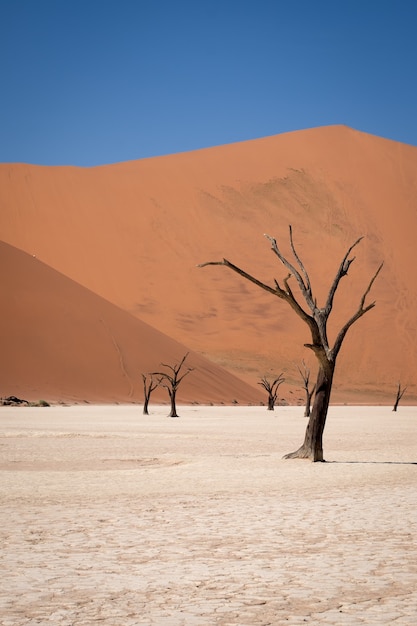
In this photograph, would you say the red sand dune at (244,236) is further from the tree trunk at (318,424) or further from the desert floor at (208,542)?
the desert floor at (208,542)

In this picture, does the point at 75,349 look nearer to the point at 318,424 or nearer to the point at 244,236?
the point at 244,236

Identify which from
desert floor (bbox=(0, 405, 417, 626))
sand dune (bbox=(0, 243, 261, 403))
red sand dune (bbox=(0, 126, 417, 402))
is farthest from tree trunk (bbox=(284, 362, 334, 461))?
red sand dune (bbox=(0, 126, 417, 402))

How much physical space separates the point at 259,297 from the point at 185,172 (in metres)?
25.0

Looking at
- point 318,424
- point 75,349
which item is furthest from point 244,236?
point 318,424

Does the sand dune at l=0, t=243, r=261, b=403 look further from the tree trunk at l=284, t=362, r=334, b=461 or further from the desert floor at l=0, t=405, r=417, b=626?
the desert floor at l=0, t=405, r=417, b=626

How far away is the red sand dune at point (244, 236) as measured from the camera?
77750 millimetres

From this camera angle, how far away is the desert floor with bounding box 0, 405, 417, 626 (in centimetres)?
501

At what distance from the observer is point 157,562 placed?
6.33 meters

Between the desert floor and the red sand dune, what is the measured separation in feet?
188

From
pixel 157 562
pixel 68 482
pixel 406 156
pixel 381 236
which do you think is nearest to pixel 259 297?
pixel 381 236

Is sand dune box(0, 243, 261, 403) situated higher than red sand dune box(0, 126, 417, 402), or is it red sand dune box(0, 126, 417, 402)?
red sand dune box(0, 126, 417, 402)

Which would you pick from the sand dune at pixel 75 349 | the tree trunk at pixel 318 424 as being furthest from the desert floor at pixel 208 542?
the sand dune at pixel 75 349

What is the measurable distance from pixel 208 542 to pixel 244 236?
8510cm

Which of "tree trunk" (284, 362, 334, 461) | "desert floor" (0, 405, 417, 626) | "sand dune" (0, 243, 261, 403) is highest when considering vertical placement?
"sand dune" (0, 243, 261, 403)
